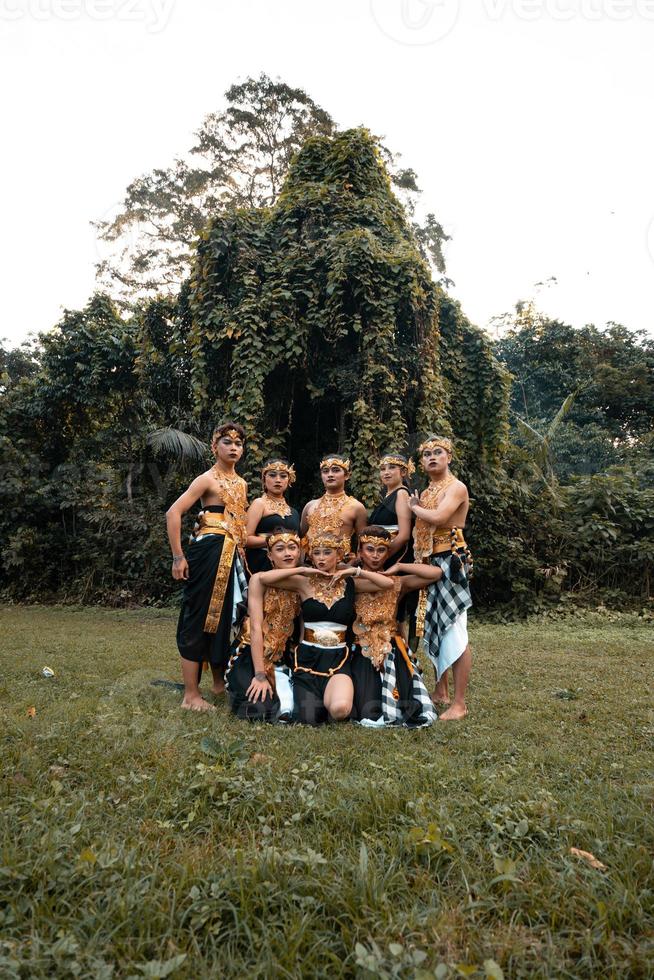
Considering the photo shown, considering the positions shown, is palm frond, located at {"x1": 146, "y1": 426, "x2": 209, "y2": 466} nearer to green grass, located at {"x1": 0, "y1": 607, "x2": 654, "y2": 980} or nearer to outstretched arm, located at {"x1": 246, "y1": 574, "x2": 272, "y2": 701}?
outstretched arm, located at {"x1": 246, "y1": 574, "x2": 272, "y2": 701}

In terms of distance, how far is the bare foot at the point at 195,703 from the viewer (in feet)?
13.9

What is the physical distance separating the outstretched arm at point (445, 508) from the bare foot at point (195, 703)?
1900 mm

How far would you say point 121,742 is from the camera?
10.7 ft

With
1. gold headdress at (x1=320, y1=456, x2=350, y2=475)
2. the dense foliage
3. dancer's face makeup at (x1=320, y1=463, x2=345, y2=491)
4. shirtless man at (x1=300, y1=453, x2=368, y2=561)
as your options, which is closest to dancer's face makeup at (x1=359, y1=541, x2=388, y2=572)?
shirtless man at (x1=300, y1=453, x2=368, y2=561)

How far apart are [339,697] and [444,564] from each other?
125cm

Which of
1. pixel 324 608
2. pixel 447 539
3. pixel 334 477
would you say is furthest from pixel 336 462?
pixel 324 608

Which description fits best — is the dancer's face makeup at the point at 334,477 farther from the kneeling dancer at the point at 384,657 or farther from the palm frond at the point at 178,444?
the palm frond at the point at 178,444

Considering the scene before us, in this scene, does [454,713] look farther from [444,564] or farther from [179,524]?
[179,524]

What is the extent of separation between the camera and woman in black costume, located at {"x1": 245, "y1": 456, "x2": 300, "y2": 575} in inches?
186

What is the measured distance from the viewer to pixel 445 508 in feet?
14.4

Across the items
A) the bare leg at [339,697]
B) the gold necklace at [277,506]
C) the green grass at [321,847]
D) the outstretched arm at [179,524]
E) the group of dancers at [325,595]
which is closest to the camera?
the green grass at [321,847]

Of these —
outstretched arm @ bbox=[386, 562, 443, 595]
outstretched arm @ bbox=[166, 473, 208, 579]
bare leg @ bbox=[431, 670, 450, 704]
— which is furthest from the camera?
bare leg @ bbox=[431, 670, 450, 704]

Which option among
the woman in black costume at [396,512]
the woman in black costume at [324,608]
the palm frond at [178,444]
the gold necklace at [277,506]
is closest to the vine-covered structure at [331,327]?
the palm frond at [178,444]

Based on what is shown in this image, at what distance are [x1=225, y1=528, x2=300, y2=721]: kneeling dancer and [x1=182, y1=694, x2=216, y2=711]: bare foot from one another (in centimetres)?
17
